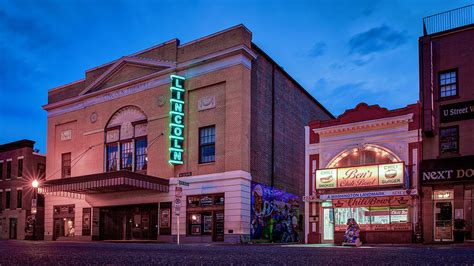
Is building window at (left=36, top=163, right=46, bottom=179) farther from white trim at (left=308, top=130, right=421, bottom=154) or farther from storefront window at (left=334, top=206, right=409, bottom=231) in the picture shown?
storefront window at (left=334, top=206, right=409, bottom=231)

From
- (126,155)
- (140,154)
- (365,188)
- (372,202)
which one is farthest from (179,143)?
(372,202)

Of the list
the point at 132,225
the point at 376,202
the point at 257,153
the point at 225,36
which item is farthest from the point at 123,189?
the point at 376,202

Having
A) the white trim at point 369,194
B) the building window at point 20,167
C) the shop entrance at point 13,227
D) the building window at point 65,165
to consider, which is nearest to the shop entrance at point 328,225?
the white trim at point 369,194

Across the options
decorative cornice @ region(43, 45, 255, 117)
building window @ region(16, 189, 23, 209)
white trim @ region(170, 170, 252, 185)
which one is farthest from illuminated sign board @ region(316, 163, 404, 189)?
building window @ region(16, 189, 23, 209)

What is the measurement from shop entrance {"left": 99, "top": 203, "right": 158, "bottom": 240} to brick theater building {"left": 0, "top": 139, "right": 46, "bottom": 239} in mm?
12155

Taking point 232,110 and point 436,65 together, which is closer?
point 436,65

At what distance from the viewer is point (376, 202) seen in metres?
27.2

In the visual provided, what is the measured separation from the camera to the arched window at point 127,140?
36.5 metres

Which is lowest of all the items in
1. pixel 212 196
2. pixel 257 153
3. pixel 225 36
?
pixel 212 196

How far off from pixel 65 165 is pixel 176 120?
44.8 feet

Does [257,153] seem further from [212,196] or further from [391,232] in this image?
[391,232]

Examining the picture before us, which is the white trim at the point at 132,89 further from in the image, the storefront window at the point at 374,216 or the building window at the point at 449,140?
the building window at the point at 449,140

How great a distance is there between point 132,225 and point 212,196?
823 centimetres

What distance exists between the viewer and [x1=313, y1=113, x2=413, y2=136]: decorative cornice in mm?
27086
